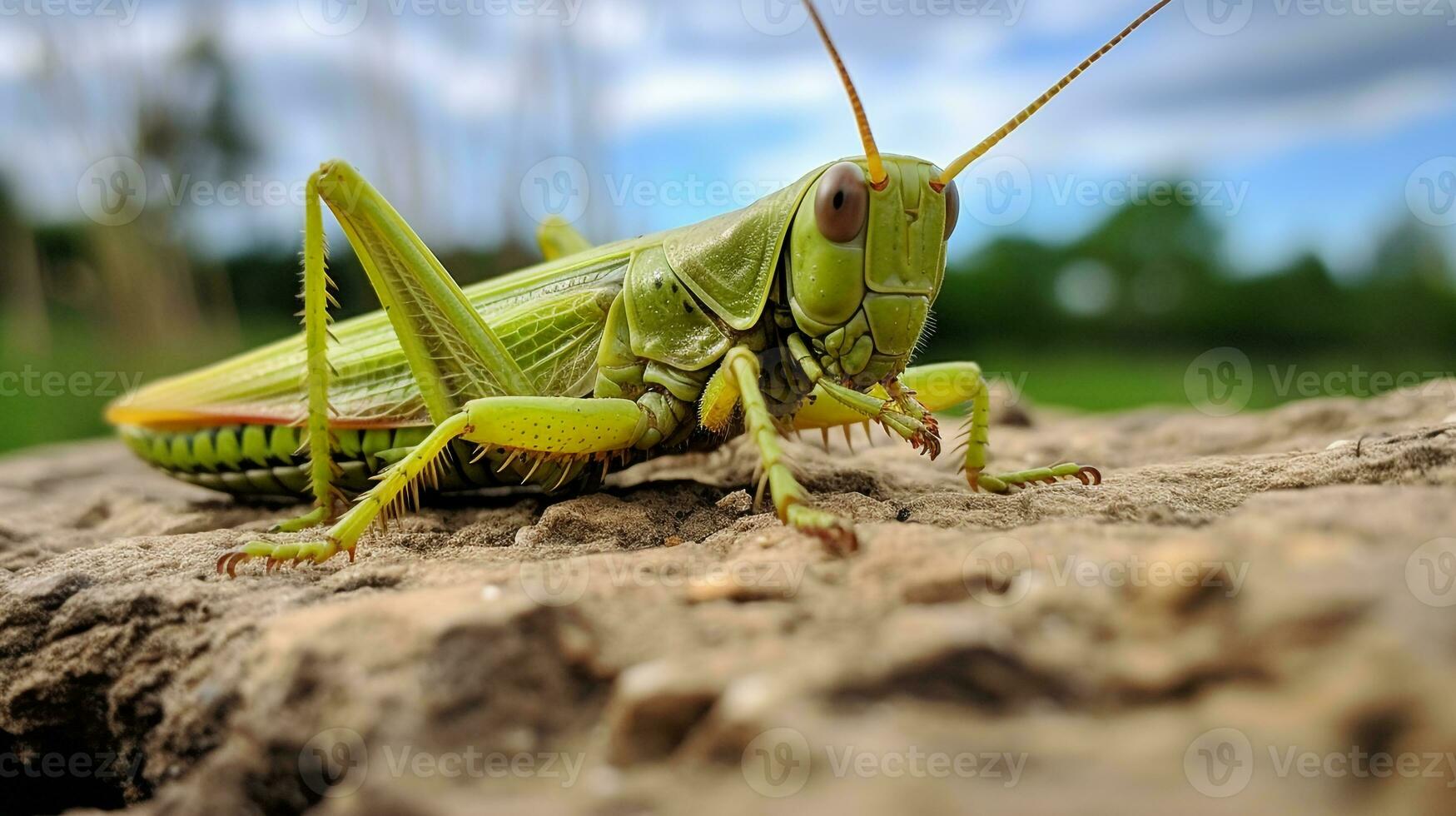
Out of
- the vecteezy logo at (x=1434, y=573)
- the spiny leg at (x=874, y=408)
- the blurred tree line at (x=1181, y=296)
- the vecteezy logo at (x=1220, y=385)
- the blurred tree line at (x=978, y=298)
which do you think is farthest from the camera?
the blurred tree line at (x=1181, y=296)

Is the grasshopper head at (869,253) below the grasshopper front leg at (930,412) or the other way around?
the other way around

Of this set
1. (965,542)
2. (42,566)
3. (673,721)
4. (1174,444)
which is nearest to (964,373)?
(965,542)

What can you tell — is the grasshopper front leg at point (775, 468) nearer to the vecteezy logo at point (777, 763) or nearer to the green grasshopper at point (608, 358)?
the green grasshopper at point (608, 358)

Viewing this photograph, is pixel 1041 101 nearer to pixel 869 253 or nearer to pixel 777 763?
pixel 869 253

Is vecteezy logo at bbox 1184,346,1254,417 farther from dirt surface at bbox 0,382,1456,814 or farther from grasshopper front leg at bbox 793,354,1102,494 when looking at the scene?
dirt surface at bbox 0,382,1456,814

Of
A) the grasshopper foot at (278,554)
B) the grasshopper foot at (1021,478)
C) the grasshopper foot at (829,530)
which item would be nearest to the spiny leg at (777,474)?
the grasshopper foot at (829,530)

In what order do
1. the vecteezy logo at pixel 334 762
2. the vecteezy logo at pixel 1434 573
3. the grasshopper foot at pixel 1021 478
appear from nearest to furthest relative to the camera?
1. the vecteezy logo at pixel 1434 573
2. the vecteezy logo at pixel 334 762
3. the grasshopper foot at pixel 1021 478

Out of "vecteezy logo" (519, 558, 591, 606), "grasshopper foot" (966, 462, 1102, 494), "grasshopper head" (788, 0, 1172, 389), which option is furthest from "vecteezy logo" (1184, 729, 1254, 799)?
"grasshopper foot" (966, 462, 1102, 494)

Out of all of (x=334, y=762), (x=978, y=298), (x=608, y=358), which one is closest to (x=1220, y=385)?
(x=608, y=358)
